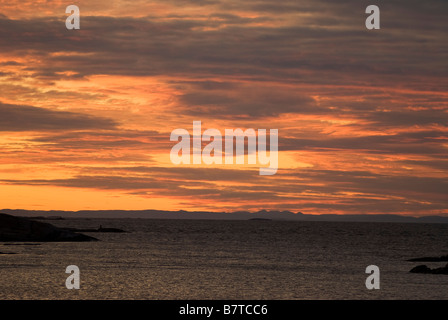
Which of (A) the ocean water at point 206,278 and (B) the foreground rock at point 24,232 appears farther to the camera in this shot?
(B) the foreground rock at point 24,232

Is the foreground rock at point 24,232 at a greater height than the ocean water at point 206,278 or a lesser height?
greater

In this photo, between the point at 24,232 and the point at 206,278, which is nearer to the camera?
the point at 206,278

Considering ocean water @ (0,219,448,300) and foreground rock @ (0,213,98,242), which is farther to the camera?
foreground rock @ (0,213,98,242)

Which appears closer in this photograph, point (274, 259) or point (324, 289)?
point (324, 289)

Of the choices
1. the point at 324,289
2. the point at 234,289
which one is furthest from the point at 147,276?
the point at 324,289

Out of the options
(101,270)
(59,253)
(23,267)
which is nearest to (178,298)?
(101,270)

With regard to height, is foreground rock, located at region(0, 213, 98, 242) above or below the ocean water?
above

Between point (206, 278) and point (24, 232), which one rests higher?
point (24, 232)
